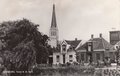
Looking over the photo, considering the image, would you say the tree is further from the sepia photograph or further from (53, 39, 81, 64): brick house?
(53, 39, 81, 64): brick house

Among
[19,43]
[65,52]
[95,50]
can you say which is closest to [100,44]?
[95,50]

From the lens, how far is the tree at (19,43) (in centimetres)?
917

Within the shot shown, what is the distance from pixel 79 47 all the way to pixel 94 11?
7229mm

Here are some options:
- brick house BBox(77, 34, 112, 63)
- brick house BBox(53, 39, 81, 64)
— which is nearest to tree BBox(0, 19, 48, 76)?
brick house BBox(77, 34, 112, 63)

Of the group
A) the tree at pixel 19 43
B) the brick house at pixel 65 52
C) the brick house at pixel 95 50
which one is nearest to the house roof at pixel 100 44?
the brick house at pixel 95 50

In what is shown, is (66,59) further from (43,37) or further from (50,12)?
(50,12)

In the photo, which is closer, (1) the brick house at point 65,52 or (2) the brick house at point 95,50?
(2) the brick house at point 95,50

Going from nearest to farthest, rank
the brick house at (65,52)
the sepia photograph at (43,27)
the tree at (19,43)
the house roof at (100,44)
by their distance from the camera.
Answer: the sepia photograph at (43,27)
the tree at (19,43)
the house roof at (100,44)
the brick house at (65,52)

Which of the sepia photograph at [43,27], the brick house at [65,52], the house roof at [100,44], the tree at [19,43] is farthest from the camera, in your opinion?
the brick house at [65,52]

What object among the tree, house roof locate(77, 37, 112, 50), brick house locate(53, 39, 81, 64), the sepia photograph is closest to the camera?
the sepia photograph

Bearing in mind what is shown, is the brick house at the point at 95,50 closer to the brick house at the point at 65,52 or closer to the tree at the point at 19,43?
the brick house at the point at 65,52

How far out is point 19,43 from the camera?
9523mm

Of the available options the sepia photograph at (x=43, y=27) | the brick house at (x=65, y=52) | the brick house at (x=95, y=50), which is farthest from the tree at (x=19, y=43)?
the brick house at (x=65, y=52)

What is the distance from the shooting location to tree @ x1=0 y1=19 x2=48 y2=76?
9.17 metres
